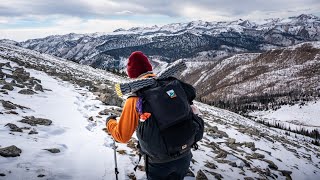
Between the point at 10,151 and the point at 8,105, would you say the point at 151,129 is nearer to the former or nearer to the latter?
the point at 10,151

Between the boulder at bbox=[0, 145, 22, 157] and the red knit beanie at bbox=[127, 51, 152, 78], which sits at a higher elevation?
the red knit beanie at bbox=[127, 51, 152, 78]

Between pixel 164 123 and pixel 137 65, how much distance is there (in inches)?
51.6

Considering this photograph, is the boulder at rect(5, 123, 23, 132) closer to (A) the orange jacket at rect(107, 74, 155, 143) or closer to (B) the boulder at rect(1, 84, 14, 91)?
(A) the orange jacket at rect(107, 74, 155, 143)

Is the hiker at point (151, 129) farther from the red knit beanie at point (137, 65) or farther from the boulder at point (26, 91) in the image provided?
the boulder at point (26, 91)

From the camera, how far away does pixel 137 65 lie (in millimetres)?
5871

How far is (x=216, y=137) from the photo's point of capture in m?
17.1

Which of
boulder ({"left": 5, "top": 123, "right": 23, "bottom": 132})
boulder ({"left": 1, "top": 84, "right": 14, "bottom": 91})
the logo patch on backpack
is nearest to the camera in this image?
the logo patch on backpack

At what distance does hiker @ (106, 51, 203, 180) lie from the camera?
17.5 ft

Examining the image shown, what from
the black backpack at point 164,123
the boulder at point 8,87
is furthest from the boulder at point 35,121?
the black backpack at point 164,123

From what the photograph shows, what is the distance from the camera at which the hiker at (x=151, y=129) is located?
210 inches

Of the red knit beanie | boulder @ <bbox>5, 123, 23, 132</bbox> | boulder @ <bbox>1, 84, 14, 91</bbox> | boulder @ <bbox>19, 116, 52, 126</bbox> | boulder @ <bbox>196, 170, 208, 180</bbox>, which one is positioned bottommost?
boulder @ <bbox>196, 170, 208, 180</bbox>

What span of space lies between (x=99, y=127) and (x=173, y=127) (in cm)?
732

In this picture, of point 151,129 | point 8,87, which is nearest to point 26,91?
point 8,87

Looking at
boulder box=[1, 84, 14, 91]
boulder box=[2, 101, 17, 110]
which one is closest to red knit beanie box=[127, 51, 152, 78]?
boulder box=[2, 101, 17, 110]
